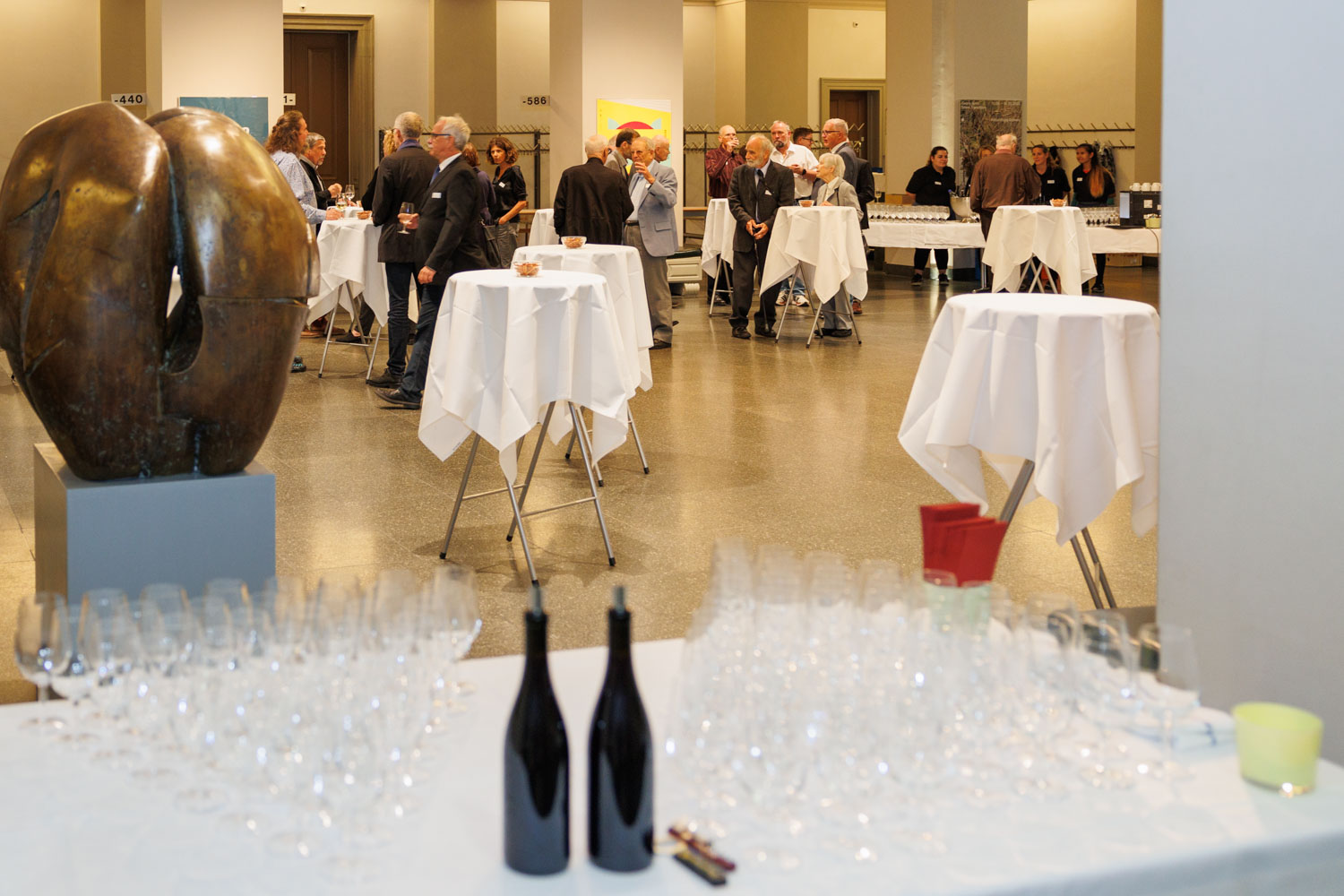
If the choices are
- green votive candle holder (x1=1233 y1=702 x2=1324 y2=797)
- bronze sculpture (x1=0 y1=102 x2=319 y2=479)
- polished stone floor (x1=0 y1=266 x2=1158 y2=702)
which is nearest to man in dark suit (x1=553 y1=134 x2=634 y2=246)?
polished stone floor (x1=0 y1=266 x2=1158 y2=702)

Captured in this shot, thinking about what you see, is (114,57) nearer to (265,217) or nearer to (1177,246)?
(265,217)

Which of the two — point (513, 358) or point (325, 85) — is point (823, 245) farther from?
point (325, 85)

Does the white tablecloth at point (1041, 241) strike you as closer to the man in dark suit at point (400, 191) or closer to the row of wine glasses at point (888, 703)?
the man in dark suit at point (400, 191)

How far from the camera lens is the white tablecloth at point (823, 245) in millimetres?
10414

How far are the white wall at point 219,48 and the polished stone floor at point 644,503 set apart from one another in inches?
175

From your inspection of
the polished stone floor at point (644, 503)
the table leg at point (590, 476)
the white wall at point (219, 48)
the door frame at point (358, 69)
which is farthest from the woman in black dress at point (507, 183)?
the door frame at point (358, 69)

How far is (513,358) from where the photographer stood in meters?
4.54

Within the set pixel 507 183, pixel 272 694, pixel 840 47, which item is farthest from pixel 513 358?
pixel 840 47

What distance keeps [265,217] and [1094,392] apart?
2165mm

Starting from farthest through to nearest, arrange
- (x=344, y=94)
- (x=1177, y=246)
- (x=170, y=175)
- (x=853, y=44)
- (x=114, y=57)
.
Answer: (x=853, y=44) → (x=344, y=94) → (x=114, y=57) → (x=170, y=175) → (x=1177, y=246)

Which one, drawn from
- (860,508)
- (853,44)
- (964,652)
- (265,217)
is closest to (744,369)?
(860,508)

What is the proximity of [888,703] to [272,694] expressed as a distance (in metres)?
0.69

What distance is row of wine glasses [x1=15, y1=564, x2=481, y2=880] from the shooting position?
1.43 metres

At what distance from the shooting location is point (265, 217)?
10.5 ft
